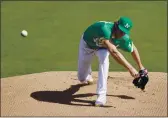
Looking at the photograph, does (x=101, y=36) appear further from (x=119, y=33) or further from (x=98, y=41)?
(x=119, y=33)

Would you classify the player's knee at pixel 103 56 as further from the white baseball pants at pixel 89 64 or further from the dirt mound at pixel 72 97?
the dirt mound at pixel 72 97

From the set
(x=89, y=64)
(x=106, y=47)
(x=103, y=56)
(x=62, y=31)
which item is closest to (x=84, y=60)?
(x=89, y=64)

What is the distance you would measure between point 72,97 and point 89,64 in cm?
71

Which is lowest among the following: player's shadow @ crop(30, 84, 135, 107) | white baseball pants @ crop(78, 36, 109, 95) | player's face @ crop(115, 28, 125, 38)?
player's shadow @ crop(30, 84, 135, 107)

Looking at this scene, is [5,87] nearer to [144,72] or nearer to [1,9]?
[144,72]

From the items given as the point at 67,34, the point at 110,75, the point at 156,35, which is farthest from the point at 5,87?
the point at 156,35

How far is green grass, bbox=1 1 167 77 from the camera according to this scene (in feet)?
37.2

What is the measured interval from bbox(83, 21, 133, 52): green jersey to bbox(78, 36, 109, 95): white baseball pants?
0.12 m

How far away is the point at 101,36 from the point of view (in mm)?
7305

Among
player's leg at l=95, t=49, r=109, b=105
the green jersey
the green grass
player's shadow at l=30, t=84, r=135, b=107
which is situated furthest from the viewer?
the green grass

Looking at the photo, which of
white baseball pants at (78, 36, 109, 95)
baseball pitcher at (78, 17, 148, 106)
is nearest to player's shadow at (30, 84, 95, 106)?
white baseball pants at (78, 36, 109, 95)

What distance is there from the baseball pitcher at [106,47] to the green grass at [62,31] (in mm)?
2921

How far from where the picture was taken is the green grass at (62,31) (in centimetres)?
1134

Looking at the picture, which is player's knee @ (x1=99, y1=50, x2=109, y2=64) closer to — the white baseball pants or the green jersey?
the white baseball pants
